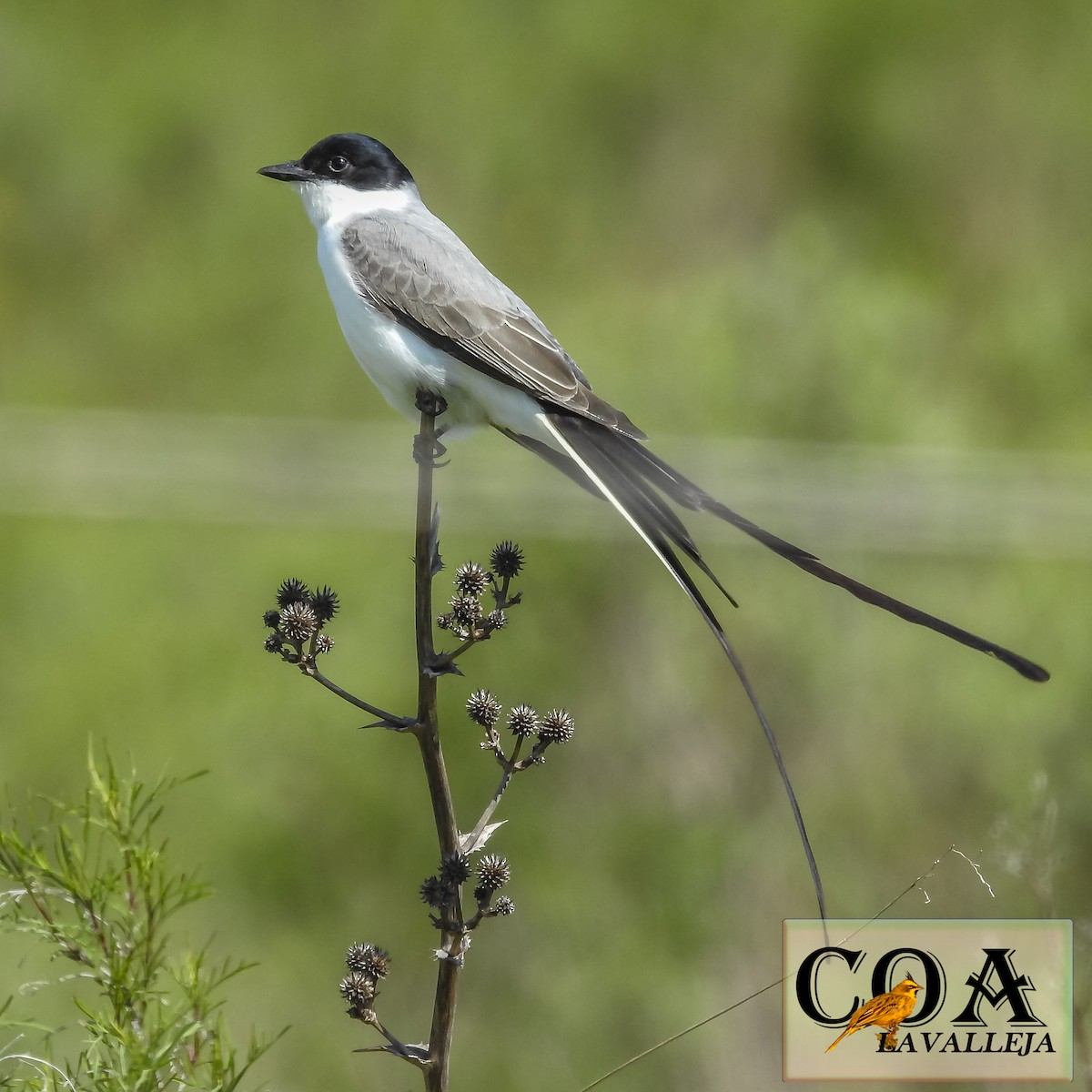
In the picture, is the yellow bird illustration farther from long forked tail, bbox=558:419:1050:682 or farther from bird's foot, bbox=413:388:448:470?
bird's foot, bbox=413:388:448:470

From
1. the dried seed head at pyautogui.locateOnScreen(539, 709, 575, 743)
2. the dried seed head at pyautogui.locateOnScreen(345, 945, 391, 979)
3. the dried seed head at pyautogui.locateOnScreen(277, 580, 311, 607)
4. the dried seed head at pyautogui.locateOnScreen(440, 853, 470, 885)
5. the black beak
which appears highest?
the black beak

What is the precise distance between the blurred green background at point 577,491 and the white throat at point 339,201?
1696 mm

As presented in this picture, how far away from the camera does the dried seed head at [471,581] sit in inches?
64.7

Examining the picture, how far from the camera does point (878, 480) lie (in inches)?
251

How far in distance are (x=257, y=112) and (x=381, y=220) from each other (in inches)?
372

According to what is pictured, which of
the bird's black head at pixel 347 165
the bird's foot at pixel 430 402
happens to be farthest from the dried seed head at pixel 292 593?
the bird's black head at pixel 347 165

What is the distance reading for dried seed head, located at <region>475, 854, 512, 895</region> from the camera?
58.1 inches

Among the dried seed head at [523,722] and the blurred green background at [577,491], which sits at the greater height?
the blurred green background at [577,491]

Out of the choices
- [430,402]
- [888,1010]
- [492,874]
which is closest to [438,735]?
[492,874]

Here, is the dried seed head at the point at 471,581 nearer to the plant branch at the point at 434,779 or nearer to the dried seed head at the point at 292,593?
the plant branch at the point at 434,779

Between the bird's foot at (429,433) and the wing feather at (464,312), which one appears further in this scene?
the wing feather at (464,312)

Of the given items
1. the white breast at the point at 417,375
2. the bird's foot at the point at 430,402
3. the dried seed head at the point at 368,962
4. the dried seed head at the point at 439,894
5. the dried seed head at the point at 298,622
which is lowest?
the dried seed head at the point at 368,962

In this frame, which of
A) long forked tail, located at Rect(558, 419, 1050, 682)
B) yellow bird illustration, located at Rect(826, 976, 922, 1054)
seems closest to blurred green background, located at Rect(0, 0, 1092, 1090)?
yellow bird illustration, located at Rect(826, 976, 922, 1054)

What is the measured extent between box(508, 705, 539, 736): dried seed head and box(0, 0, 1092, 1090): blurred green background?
55 centimetres
